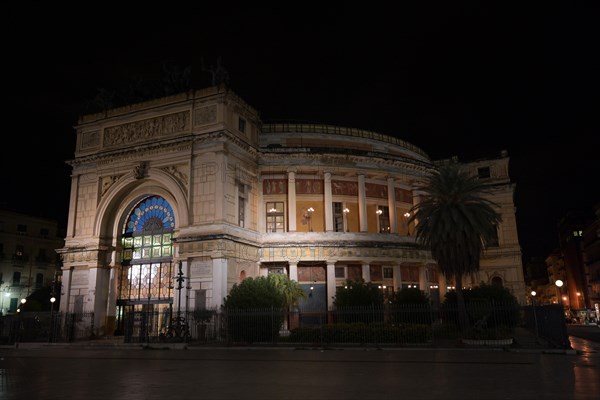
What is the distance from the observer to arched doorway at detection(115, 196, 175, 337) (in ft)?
121

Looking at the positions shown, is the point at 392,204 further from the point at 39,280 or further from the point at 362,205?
the point at 39,280

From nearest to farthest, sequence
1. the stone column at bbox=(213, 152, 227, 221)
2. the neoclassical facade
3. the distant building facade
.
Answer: the stone column at bbox=(213, 152, 227, 221) < the neoclassical facade < the distant building facade

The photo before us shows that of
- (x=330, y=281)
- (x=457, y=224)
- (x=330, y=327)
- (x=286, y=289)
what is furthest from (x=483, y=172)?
(x=330, y=327)

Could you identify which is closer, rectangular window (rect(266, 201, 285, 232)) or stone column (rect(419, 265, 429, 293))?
rectangular window (rect(266, 201, 285, 232))

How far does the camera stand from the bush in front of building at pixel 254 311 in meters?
27.5

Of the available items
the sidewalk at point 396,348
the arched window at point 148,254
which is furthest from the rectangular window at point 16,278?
the sidewalk at point 396,348

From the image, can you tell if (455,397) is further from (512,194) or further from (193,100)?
(512,194)

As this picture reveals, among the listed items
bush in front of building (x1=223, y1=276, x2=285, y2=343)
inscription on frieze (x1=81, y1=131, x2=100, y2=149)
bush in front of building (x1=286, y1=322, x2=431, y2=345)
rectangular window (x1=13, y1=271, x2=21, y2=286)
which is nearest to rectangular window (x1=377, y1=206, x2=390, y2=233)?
bush in front of building (x1=223, y1=276, x2=285, y2=343)

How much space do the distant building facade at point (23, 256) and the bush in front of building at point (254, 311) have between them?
49.1 m

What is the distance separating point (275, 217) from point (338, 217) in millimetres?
5379

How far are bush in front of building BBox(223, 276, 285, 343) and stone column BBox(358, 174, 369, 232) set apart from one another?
41.3ft

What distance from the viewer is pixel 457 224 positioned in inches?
1123

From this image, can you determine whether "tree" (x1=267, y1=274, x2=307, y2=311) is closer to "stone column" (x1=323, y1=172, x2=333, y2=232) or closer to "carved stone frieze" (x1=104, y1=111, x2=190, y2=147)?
"stone column" (x1=323, y1=172, x2=333, y2=232)

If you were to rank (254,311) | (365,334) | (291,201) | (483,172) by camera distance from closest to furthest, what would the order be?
(365,334) < (254,311) < (291,201) < (483,172)
